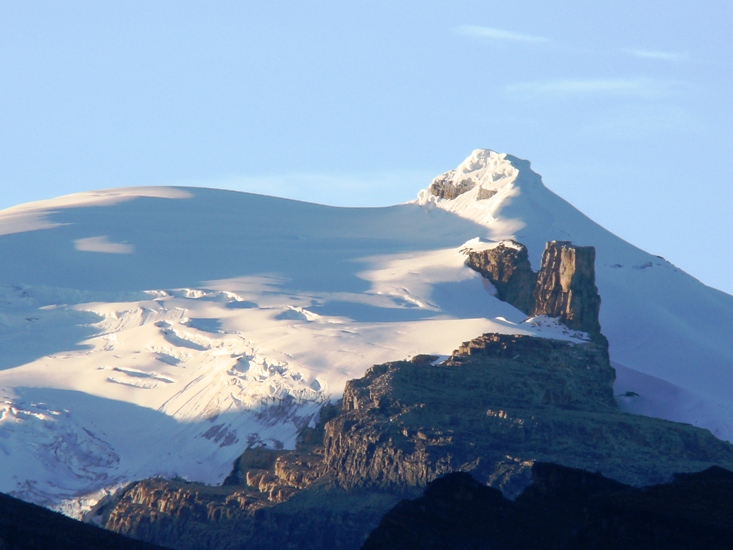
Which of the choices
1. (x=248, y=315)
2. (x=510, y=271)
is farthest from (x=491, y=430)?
(x=510, y=271)

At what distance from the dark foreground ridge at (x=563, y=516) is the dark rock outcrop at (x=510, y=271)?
54138mm

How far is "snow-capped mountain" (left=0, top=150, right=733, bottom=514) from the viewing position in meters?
85.6

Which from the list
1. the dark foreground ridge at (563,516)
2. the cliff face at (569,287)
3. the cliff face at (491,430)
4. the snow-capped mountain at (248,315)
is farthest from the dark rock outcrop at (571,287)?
the dark foreground ridge at (563,516)

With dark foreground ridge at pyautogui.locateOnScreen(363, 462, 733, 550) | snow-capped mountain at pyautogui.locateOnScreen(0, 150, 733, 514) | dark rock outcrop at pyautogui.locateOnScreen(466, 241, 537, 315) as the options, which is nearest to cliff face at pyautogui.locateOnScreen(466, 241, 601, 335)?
snow-capped mountain at pyautogui.locateOnScreen(0, 150, 733, 514)

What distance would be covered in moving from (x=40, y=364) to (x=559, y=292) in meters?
28.6

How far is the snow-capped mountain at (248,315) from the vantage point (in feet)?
281

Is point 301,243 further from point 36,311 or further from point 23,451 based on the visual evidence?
point 23,451

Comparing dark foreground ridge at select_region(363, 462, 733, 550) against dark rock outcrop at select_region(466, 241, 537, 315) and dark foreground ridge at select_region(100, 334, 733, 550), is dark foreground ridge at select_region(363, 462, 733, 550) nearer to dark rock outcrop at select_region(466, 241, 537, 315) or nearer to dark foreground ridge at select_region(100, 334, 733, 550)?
dark foreground ridge at select_region(100, 334, 733, 550)

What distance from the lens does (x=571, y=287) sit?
317 feet

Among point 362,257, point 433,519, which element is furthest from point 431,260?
point 433,519

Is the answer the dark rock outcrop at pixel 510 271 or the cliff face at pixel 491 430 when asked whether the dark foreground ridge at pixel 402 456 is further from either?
the dark rock outcrop at pixel 510 271

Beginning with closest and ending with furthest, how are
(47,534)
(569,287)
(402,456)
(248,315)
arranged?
(47,534), (402,456), (569,287), (248,315)

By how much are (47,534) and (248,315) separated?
61875 millimetres

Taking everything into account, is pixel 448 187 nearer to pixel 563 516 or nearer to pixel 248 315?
pixel 248 315
